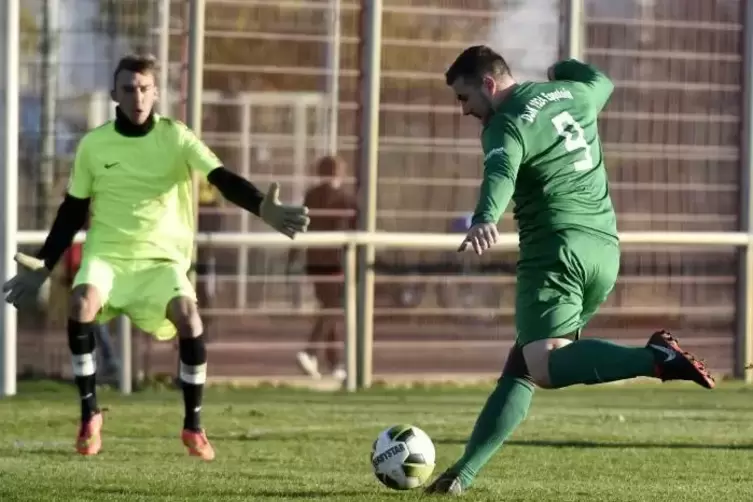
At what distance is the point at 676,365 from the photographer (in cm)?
686

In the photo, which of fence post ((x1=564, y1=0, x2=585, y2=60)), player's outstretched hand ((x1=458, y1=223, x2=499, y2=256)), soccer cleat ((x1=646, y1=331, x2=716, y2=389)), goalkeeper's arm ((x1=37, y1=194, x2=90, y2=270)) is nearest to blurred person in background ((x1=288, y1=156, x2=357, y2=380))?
fence post ((x1=564, y1=0, x2=585, y2=60))

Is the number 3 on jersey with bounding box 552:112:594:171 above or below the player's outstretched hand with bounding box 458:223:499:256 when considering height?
above

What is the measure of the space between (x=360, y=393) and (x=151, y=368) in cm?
171

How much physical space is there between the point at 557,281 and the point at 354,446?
308 cm

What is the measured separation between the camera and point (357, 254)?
1505 cm

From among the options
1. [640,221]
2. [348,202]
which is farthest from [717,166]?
[348,202]

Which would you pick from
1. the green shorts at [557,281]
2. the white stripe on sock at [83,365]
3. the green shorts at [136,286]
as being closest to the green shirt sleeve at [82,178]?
the green shorts at [136,286]

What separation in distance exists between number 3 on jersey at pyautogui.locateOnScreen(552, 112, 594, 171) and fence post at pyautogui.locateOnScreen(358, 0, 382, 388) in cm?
750

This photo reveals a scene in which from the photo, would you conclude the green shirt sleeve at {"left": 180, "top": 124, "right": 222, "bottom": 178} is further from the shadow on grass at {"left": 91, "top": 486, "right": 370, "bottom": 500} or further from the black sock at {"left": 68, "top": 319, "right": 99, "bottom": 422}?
the shadow on grass at {"left": 91, "top": 486, "right": 370, "bottom": 500}

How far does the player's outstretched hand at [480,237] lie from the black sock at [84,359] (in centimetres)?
356

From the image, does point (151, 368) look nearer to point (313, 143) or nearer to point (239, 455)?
point (313, 143)

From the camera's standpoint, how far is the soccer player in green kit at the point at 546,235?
718 cm

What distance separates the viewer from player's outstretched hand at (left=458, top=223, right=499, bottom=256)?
659 cm

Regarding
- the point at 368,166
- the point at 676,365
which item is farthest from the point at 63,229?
the point at 368,166
